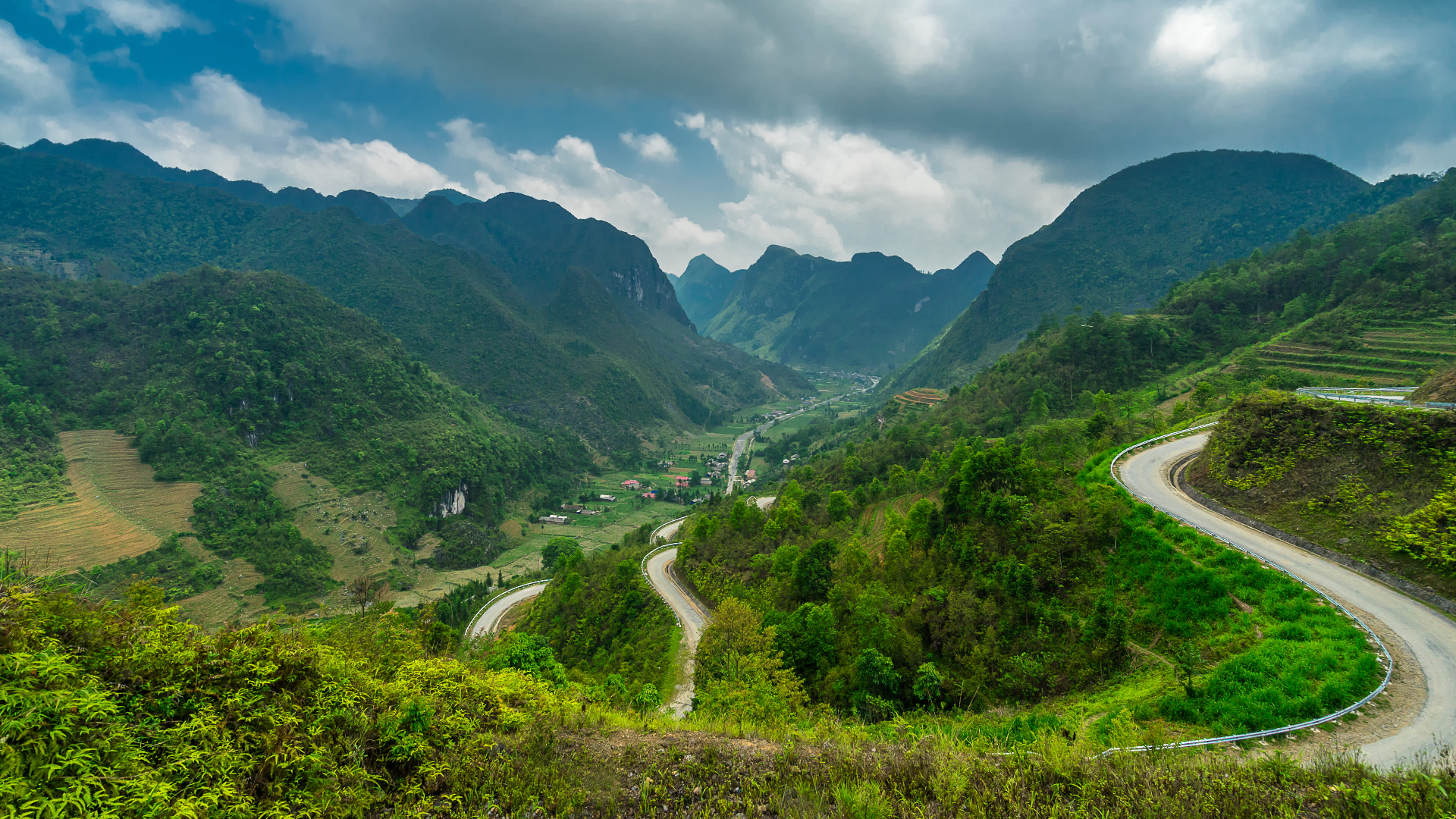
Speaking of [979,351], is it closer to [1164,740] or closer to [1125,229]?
[1125,229]

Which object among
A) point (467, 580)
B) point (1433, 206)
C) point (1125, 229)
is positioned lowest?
point (467, 580)

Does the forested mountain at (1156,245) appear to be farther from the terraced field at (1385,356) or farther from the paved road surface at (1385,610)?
the paved road surface at (1385,610)

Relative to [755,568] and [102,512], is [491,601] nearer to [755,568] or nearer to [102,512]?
[755,568]

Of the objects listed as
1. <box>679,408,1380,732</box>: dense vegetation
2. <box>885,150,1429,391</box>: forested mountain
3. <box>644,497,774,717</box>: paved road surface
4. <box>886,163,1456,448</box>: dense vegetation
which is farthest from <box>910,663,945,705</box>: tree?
<box>885,150,1429,391</box>: forested mountain

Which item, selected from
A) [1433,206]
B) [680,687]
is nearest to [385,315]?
[680,687]

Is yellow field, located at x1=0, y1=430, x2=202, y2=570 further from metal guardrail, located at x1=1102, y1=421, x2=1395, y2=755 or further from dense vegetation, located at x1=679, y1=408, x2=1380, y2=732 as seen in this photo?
metal guardrail, located at x1=1102, y1=421, x2=1395, y2=755

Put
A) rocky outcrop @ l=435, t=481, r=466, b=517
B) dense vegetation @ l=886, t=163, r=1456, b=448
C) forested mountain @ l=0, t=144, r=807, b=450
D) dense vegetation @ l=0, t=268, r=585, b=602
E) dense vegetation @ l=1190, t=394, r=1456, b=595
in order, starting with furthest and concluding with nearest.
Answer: forested mountain @ l=0, t=144, r=807, b=450, rocky outcrop @ l=435, t=481, r=466, b=517, dense vegetation @ l=0, t=268, r=585, b=602, dense vegetation @ l=886, t=163, r=1456, b=448, dense vegetation @ l=1190, t=394, r=1456, b=595

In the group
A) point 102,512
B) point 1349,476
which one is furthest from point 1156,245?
point 102,512
